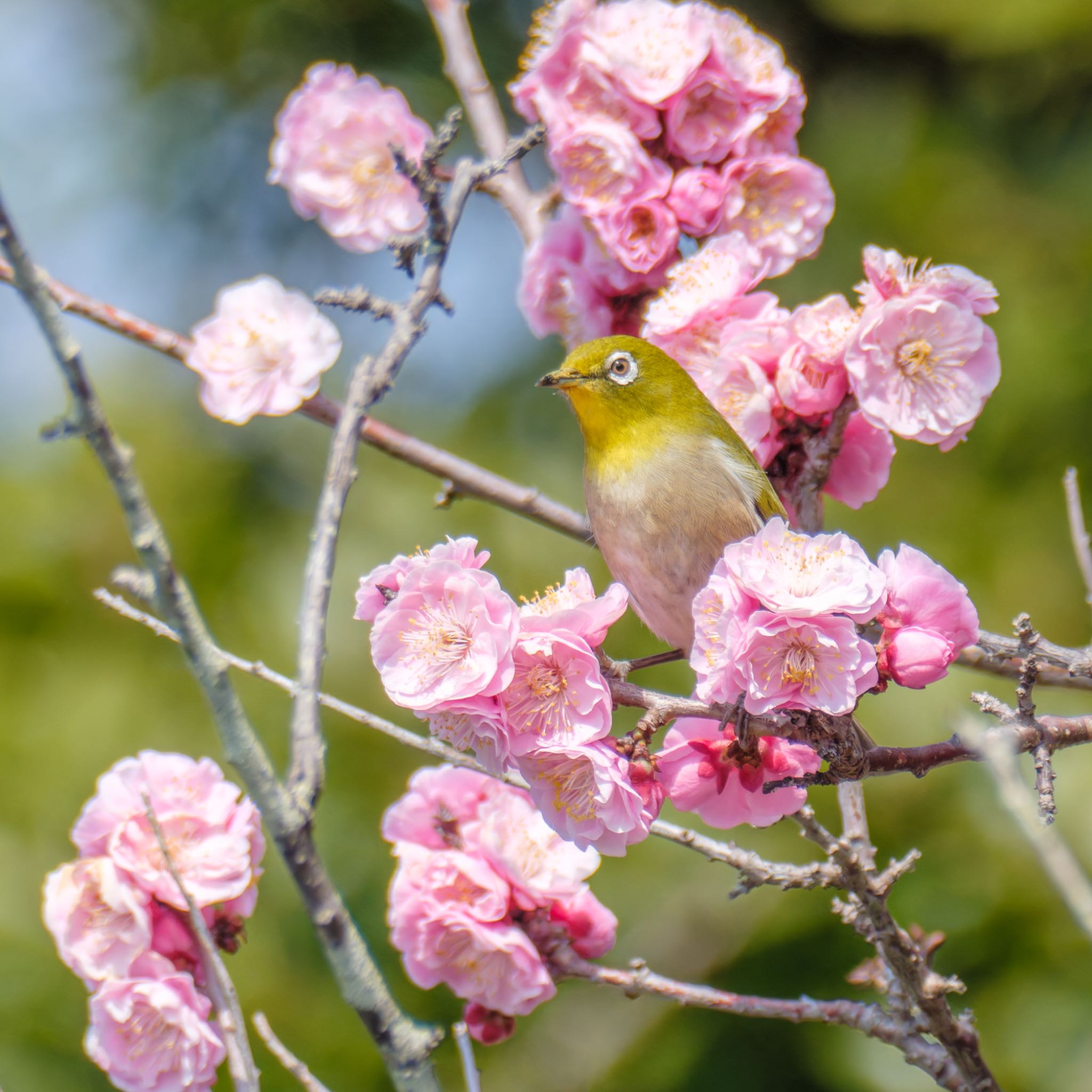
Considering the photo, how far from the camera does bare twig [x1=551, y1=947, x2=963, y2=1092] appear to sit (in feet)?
6.39

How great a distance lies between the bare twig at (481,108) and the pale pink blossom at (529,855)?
5.24 ft

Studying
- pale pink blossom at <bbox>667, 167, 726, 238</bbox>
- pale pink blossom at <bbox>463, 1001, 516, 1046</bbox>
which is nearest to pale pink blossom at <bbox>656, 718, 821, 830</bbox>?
pale pink blossom at <bbox>463, 1001, 516, 1046</bbox>

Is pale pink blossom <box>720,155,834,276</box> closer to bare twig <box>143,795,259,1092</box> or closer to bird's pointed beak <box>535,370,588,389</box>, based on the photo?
bird's pointed beak <box>535,370,588,389</box>

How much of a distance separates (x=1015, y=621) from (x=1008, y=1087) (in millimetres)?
2448

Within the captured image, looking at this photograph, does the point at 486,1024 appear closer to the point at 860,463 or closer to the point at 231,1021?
the point at 231,1021

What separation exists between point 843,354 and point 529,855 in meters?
1.12

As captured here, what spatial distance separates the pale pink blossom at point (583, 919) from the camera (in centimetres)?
218

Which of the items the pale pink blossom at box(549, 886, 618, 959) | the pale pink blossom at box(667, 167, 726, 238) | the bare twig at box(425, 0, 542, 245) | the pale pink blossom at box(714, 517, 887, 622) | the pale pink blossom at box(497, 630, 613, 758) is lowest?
the pale pink blossom at box(549, 886, 618, 959)

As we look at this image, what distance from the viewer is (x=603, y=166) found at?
8.75 feet

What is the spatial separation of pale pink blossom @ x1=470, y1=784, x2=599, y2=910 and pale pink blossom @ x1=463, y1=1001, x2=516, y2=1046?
0.69 ft

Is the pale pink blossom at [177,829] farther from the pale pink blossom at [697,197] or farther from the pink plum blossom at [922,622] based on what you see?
the pale pink blossom at [697,197]

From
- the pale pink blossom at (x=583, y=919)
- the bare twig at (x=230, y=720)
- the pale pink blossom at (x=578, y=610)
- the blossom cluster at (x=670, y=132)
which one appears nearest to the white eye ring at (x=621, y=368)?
the blossom cluster at (x=670, y=132)

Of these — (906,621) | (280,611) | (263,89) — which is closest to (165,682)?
(280,611)

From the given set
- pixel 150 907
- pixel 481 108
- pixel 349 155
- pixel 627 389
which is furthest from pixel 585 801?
pixel 481 108
